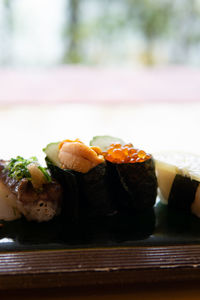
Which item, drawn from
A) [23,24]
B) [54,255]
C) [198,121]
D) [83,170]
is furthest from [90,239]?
[23,24]

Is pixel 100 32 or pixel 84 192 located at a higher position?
pixel 100 32

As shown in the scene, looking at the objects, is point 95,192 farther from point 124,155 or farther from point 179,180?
point 179,180

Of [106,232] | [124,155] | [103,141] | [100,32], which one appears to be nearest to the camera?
[106,232]

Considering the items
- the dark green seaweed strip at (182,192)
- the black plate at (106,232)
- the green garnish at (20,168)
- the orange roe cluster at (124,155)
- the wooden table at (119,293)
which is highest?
the orange roe cluster at (124,155)

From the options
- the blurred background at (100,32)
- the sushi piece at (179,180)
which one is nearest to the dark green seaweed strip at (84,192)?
the sushi piece at (179,180)

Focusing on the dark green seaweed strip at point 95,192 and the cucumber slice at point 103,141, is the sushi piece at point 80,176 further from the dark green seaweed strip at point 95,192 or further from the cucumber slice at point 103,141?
the cucumber slice at point 103,141

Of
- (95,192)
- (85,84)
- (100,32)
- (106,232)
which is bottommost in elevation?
(106,232)

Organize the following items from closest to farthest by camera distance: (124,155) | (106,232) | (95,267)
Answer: (95,267)
(106,232)
(124,155)

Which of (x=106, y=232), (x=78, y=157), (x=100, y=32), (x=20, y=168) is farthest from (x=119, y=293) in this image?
(x=100, y=32)
